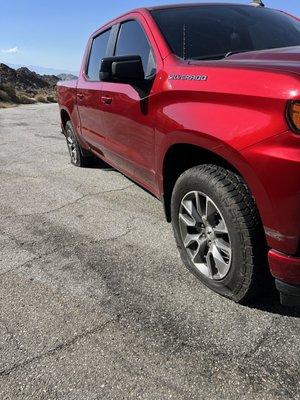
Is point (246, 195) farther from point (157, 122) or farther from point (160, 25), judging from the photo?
point (160, 25)

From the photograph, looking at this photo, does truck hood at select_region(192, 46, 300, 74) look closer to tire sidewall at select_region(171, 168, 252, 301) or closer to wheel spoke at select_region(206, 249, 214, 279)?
tire sidewall at select_region(171, 168, 252, 301)

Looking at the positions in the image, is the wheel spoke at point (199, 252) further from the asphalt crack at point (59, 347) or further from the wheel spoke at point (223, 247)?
the asphalt crack at point (59, 347)

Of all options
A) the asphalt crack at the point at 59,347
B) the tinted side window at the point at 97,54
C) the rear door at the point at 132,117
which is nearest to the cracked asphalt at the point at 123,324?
the asphalt crack at the point at 59,347

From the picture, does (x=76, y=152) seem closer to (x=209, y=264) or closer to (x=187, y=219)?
(x=187, y=219)

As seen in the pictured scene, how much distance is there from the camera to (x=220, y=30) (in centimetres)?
383

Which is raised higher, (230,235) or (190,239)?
(230,235)

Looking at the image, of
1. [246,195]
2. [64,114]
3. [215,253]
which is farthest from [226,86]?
[64,114]

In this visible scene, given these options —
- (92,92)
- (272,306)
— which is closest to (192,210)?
(272,306)

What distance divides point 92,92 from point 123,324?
2.90 metres

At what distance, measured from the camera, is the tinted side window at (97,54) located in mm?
5144

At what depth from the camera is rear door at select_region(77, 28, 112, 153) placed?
4.92 meters

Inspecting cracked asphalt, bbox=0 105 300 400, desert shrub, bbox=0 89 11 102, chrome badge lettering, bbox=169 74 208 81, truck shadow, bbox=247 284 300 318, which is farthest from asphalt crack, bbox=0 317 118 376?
desert shrub, bbox=0 89 11 102

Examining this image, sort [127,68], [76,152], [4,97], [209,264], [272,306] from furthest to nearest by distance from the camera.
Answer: [4,97] < [76,152] < [127,68] < [209,264] < [272,306]

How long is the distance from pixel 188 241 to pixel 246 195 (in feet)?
2.44
